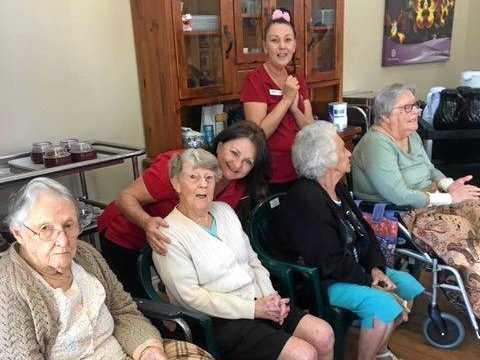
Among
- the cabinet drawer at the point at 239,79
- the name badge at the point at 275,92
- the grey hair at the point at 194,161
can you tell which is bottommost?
the grey hair at the point at 194,161

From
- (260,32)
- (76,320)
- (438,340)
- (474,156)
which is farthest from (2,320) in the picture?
(474,156)

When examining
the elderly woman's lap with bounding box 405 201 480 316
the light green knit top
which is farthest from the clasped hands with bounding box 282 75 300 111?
the elderly woman's lap with bounding box 405 201 480 316

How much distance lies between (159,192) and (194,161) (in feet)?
0.69

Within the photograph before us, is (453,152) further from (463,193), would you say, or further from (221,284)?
(221,284)

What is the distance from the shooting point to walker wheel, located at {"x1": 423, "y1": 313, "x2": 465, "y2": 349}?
6.94 feet

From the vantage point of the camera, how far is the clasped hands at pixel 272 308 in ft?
5.15

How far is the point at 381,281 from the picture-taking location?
1.93 meters

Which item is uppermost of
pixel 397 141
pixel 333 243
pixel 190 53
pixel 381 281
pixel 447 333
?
pixel 190 53

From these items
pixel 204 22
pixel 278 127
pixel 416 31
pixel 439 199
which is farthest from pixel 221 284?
pixel 416 31

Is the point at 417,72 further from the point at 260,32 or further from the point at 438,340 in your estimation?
the point at 438,340

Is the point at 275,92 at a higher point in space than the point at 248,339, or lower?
higher

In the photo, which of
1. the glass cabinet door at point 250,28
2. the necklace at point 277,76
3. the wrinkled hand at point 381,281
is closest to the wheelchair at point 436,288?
the wrinkled hand at point 381,281

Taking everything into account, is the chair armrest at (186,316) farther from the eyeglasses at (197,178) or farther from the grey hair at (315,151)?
the grey hair at (315,151)

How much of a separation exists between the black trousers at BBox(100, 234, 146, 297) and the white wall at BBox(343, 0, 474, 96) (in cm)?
262
